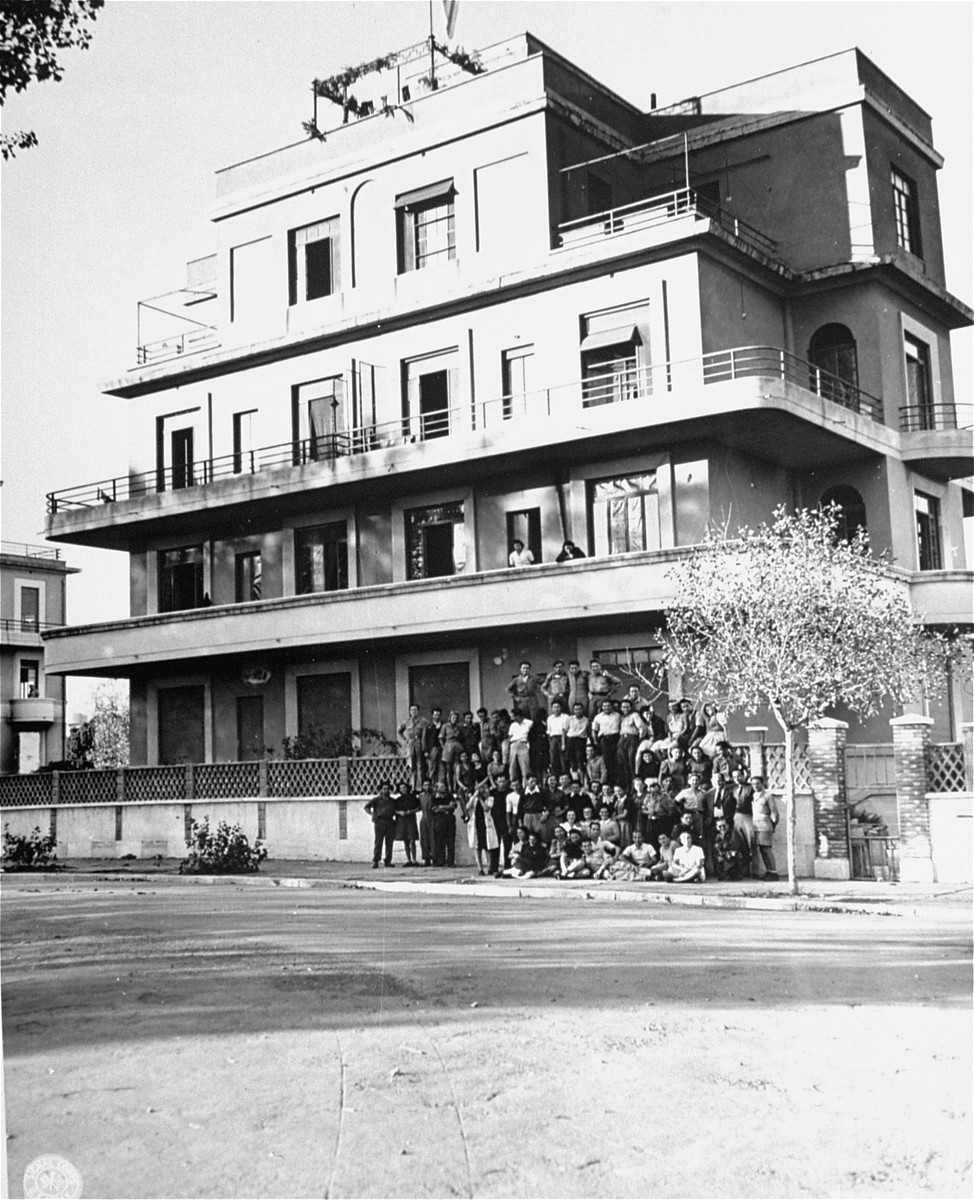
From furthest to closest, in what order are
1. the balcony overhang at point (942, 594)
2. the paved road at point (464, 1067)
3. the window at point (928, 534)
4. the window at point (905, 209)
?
the window at point (928, 534)
the window at point (905, 209)
the balcony overhang at point (942, 594)
the paved road at point (464, 1067)

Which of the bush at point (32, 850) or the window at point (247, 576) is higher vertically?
the window at point (247, 576)

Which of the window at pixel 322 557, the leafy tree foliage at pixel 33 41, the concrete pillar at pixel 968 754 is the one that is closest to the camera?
the leafy tree foliage at pixel 33 41

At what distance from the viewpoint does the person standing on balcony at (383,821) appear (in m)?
14.5

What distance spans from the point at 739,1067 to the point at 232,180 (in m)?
8.86

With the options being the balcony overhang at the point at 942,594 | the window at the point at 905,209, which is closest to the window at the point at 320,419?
the balcony overhang at the point at 942,594

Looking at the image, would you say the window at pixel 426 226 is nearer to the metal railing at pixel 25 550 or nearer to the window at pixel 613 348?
the window at pixel 613 348

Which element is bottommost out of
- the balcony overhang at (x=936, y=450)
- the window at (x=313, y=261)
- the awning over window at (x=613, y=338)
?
the balcony overhang at (x=936, y=450)

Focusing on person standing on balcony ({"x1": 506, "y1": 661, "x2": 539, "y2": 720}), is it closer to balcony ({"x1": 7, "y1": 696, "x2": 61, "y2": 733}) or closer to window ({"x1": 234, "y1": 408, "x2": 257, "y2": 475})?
window ({"x1": 234, "y1": 408, "x2": 257, "y2": 475})

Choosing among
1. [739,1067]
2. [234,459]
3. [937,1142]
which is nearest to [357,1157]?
[739,1067]

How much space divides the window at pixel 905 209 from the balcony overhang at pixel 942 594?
6432 mm

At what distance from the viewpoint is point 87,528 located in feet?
36.5

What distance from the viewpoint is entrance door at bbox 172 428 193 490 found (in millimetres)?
15016

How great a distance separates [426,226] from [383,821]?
37.7 ft

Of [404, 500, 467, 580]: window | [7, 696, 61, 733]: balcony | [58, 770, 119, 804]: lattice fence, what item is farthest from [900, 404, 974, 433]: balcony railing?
[7, 696, 61, 733]: balcony
